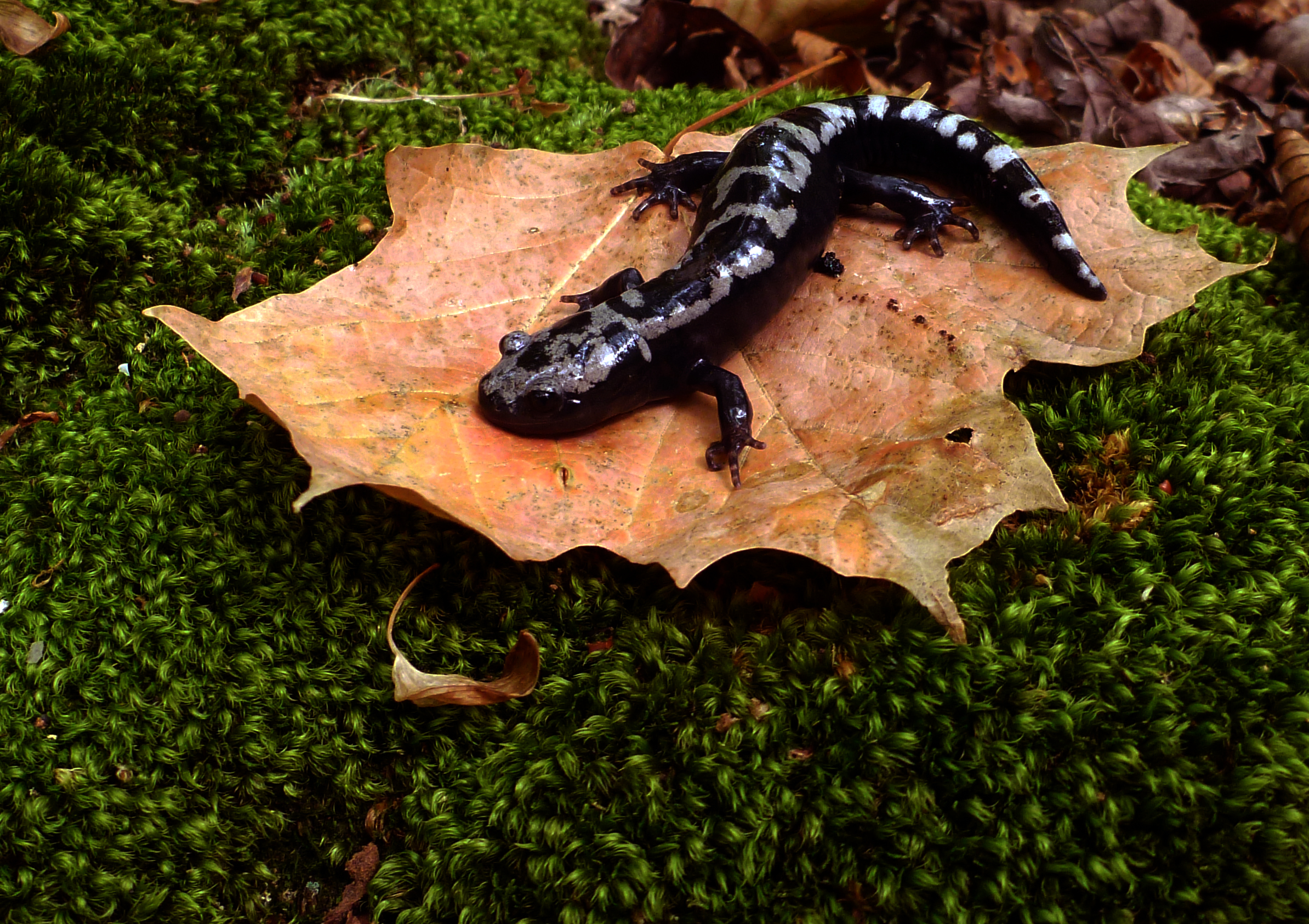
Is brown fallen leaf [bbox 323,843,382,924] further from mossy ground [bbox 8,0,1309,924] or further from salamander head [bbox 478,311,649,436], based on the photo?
salamander head [bbox 478,311,649,436]

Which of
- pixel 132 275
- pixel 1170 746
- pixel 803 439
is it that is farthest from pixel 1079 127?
pixel 132 275

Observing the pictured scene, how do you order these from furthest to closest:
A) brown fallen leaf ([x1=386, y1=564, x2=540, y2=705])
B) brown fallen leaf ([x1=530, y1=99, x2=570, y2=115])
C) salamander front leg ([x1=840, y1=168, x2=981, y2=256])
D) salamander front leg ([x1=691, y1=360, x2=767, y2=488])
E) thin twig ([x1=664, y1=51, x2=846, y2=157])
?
brown fallen leaf ([x1=530, y1=99, x2=570, y2=115])
thin twig ([x1=664, y1=51, x2=846, y2=157])
salamander front leg ([x1=840, y1=168, x2=981, y2=256])
salamander front leg ([x1=691, y1=360, x2=767, y2=488])
brown fallen leaf ([x1=386, y1=564, x2=540, y2=705])

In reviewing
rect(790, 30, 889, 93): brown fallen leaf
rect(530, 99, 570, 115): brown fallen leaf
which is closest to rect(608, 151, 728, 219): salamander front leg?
rect(530, 99, 570, 115): brown fallen leaf

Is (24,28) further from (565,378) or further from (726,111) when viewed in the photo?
(726,111)

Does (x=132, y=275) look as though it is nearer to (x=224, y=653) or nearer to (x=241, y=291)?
(x=241, y=291)

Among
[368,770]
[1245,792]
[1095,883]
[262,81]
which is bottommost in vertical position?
[368,770]

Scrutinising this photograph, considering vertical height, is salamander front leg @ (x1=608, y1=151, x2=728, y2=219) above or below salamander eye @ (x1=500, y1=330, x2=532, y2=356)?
above

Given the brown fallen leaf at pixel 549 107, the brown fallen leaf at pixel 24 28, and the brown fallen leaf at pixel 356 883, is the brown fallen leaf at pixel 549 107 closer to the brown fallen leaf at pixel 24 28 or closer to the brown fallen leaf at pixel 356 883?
the brown fallen leaf at pixel 24 28
